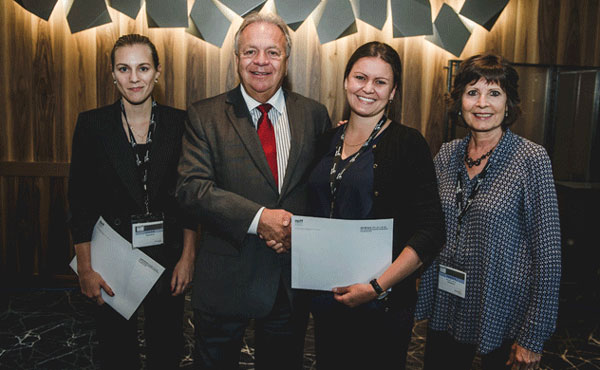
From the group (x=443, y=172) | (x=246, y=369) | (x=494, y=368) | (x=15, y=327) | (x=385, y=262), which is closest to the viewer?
(x=385, y=262)

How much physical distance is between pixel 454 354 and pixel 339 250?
707 millimetres

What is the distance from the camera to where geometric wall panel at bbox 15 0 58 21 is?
3.50 m

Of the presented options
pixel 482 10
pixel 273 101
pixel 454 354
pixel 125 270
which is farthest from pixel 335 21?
pixel 454 354

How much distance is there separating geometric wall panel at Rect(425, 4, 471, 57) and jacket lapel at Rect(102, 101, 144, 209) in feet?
9.16

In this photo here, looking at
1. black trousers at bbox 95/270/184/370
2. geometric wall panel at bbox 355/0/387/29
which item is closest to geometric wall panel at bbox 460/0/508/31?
geometric wall panel at bbox 355/0/387/29

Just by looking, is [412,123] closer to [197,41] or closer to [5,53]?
[197,41]

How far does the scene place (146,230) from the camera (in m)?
1.86

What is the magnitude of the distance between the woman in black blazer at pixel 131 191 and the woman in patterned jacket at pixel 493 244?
1.09 metres

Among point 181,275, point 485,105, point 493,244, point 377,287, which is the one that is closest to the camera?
point 377,287

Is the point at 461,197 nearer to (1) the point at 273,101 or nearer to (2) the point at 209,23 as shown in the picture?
(1) the point at 273,101

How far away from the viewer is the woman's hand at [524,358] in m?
1.54

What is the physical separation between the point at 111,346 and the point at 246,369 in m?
1.00

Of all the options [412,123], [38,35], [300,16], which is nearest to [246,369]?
[412,123]

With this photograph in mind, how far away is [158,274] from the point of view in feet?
6.08
